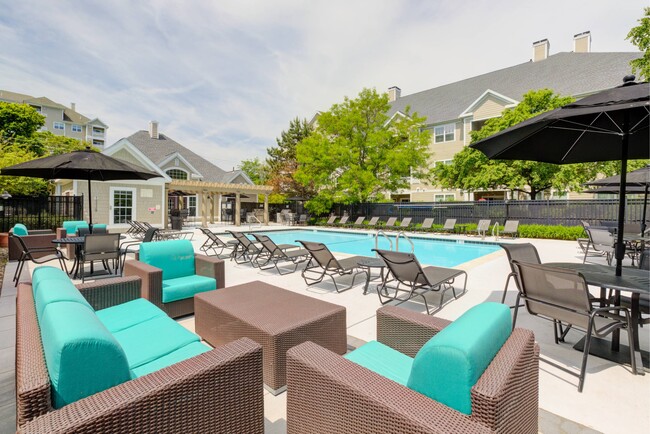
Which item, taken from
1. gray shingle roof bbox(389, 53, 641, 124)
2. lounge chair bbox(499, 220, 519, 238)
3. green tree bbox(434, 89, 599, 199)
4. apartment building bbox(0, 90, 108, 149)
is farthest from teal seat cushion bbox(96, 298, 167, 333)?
apartment building bbox(0, 90, 108, 149)

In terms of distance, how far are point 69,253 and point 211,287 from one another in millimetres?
6452

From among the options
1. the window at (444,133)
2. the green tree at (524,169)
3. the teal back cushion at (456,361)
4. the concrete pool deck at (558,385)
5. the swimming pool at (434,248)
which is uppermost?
the window at (444,133)

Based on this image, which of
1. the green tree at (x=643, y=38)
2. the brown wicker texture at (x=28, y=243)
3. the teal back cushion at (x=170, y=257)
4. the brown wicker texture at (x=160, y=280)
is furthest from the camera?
the green tree at (x=643, y=38)

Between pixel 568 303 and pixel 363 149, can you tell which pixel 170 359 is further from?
pixel 363 149

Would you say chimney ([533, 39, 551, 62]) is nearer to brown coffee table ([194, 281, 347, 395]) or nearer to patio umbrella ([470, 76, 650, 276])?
patio umbrella ([470, 76, 650, 276])

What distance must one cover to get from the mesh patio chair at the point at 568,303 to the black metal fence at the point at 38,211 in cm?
1653

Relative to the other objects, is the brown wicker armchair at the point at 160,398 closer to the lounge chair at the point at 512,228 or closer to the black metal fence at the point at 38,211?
the black metal fence at the point at 38,211

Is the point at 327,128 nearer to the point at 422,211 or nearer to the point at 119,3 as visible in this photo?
the point at 422,211

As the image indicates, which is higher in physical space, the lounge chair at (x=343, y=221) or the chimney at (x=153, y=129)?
the chimney at (x=153, y=129)

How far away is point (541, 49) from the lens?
26.9 meters

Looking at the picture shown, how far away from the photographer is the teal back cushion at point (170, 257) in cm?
432

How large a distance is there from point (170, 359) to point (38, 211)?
Result: 49.3 feet

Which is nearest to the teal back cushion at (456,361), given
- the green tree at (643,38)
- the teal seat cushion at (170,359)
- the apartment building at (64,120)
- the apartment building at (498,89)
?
the teal seat cushion at (170,359)

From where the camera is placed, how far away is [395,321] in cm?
247
